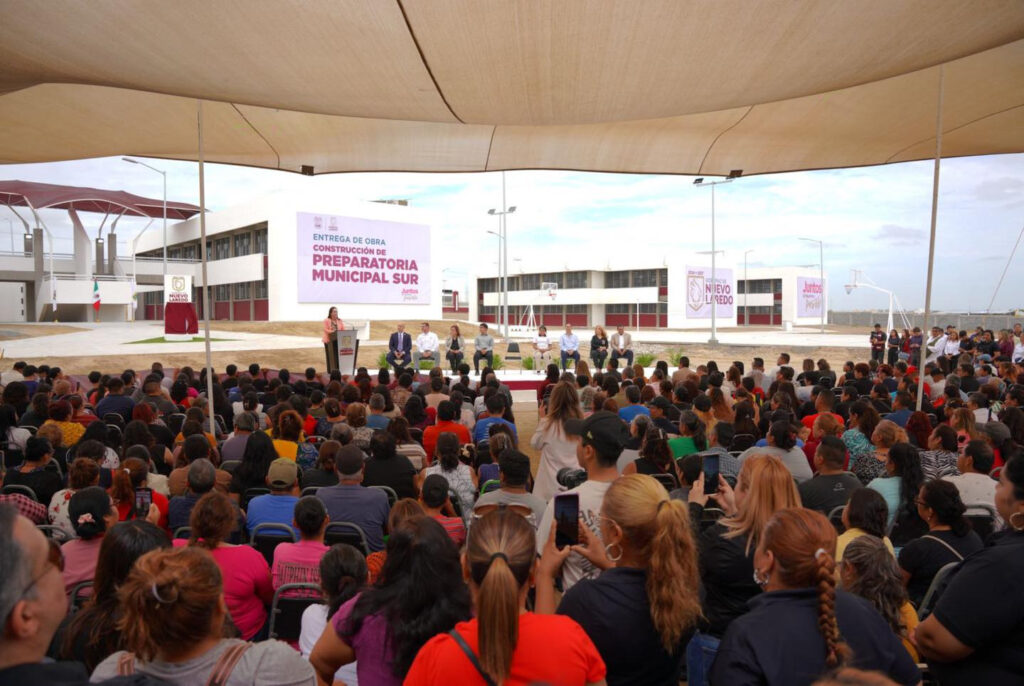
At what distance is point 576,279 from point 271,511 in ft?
203

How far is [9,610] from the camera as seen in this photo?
44.2 inches

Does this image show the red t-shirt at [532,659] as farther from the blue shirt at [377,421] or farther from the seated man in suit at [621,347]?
the seated man in suit at [621,347]

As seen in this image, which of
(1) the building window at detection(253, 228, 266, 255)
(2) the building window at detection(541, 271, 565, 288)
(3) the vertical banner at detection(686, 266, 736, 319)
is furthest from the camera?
(2) the building window at detection(541, 271, 565, 288)

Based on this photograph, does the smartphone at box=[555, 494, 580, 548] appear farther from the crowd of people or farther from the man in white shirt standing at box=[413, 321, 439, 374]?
the man in white shirt standing at box=[413, 321, 439, 374]

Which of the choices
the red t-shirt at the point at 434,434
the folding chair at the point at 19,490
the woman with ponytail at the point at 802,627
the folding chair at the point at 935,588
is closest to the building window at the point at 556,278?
the red t-shirt at the point at 434,434

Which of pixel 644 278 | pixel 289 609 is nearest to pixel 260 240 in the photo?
pixel 644 278

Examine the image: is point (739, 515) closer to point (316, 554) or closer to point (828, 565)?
A: point (828, 565)

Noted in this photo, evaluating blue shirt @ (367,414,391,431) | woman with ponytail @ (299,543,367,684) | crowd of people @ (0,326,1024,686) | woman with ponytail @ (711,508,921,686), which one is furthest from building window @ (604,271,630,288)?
woman with ponytail @ (711,508,921,686)

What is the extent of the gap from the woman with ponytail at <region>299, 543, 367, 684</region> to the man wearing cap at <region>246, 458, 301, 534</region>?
1285 mm

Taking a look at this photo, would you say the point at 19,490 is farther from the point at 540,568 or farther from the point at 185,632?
the point at 540,568

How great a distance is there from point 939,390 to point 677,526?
8.41m

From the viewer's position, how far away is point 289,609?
268cm

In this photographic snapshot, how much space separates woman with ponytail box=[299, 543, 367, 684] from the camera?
2.18 m

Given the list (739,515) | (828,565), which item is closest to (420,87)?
(739,515)
